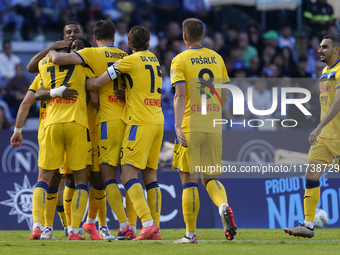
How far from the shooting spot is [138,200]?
19.8 ft

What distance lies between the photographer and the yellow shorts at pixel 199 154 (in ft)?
19.7

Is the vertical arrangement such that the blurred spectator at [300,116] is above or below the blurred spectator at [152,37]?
below

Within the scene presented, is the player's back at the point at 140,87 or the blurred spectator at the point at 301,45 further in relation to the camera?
the blurred spectator at the point at 301,45

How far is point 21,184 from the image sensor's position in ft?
29.8

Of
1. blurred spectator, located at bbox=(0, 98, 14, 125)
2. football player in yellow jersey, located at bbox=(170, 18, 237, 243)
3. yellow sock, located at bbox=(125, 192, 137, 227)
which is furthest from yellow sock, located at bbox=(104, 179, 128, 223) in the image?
blurred spectator, located at bbox=(0, 98, 14, 125)

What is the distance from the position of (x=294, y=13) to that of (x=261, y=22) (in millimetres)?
1112

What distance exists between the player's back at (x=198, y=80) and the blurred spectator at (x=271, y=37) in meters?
9.53

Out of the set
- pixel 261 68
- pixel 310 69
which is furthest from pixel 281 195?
pixel 310 69

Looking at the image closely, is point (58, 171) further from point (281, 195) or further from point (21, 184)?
point (281, 195)

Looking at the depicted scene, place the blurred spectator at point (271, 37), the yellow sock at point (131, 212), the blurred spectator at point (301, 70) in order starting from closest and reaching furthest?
the yellow sock at point (131, 212) < the blurred spectator at point (301, 70) < the blurred spectator at point (271, 37)

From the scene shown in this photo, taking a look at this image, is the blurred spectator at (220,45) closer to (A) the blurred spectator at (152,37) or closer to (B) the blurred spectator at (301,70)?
(A) the blurred spectator at (152,37)

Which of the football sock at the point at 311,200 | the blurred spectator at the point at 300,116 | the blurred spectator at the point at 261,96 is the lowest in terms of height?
the football sock at the point at 311,200

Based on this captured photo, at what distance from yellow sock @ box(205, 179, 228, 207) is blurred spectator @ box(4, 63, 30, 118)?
24.1ft

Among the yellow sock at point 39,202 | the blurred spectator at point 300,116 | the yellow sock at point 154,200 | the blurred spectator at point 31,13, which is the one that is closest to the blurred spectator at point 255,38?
the blurred spectator at point 300,116
